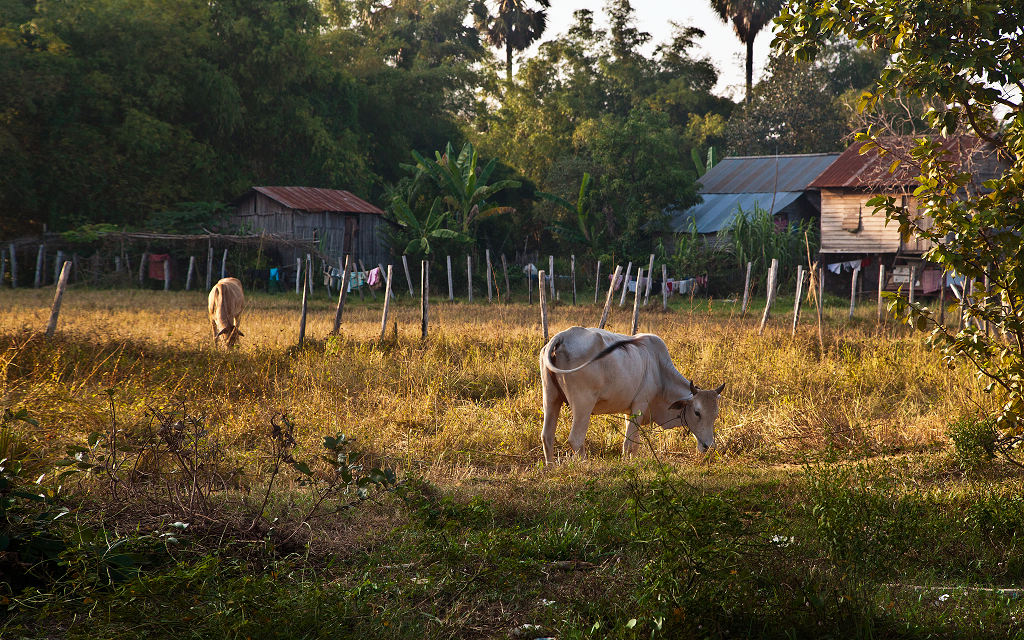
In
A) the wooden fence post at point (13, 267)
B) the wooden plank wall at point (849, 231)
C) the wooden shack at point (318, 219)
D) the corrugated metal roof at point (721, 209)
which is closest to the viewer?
the wooden fence post at point (13, 267)

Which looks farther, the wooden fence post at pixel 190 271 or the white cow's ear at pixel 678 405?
the wooden fence post at pixel 190 271

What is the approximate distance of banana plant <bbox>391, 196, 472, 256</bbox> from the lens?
29.0 m

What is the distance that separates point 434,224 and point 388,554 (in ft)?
83.3

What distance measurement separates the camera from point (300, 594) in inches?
162

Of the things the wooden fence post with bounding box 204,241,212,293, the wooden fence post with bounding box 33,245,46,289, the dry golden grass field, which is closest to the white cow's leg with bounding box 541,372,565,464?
the dry golden grass field

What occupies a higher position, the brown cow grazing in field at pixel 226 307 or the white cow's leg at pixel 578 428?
the brown cow grazing in field at pixel 226 307

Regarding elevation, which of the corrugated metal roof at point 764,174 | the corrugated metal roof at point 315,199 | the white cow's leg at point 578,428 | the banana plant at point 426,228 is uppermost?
the corrugated metal roof at point 764,174

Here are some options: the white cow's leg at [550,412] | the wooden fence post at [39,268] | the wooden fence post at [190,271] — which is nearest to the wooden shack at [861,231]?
the wooden fence post at [190,271]

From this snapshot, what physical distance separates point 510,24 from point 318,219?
81.8ft

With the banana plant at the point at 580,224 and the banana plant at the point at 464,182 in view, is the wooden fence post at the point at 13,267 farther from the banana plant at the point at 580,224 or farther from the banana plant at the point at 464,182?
the banana plant at the point at 580,224

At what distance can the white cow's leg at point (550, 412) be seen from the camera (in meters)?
7.49

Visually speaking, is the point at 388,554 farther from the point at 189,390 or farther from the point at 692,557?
the point at 189,390

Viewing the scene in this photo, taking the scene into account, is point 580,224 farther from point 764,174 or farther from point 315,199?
point 315,199

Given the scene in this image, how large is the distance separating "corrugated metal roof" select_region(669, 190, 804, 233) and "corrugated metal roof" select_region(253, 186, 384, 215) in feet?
35.6
